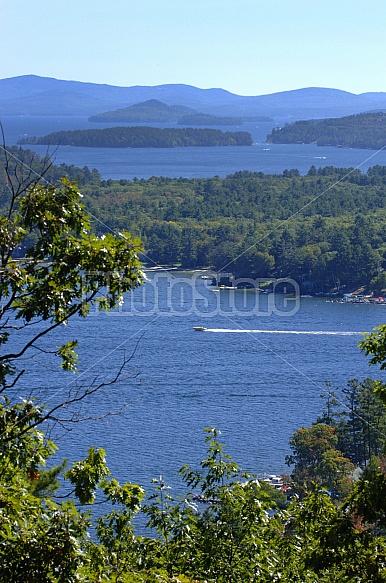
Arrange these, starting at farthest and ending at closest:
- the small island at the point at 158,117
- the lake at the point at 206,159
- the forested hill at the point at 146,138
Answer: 1. the small island at the point at 158,117
2. the forested hill at the point at 146,138
3. the lake at the point at 206,159

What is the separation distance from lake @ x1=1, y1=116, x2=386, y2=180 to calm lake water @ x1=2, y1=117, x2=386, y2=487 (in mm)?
31645

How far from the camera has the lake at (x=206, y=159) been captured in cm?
5991

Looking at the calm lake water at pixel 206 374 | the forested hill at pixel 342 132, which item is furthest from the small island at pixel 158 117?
the calm lake water at pixel 206 374

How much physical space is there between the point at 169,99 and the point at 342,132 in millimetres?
89252

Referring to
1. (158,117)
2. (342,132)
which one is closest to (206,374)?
(342,132)

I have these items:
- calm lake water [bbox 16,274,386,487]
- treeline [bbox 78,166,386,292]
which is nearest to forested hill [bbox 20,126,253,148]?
treeline [bbox 78,166,386,292]

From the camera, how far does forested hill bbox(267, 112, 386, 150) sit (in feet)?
234

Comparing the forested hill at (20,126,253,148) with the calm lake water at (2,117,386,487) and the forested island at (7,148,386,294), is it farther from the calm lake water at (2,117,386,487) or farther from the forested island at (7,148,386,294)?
the calm lake water at (2,117,386,487)

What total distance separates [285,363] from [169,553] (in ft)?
48.2

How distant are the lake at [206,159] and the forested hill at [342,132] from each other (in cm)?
82

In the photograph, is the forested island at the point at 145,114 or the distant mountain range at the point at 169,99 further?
the distant mountain range at the point at 169,99

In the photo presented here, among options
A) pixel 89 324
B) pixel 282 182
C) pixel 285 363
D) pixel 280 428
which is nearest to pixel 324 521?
pixel 280 428

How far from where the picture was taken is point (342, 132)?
258 feet

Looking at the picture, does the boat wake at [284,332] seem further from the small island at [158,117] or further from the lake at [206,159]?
the small island at [158,117]
